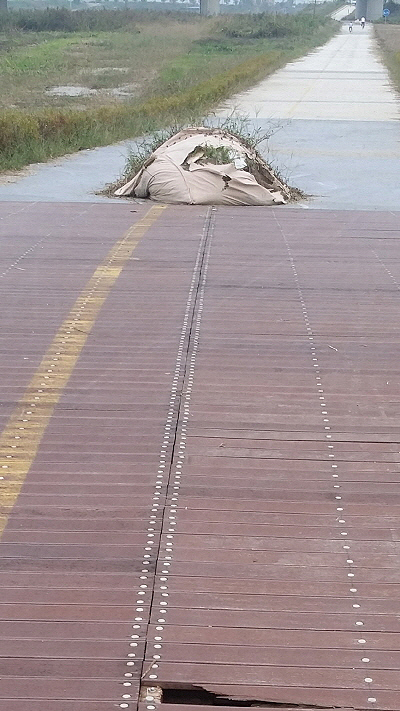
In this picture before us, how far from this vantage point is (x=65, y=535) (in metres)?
4.37

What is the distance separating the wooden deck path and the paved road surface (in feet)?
0.03

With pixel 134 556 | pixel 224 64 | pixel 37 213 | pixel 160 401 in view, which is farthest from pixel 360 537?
pixel 224 64

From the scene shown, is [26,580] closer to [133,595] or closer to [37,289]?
[133,595]

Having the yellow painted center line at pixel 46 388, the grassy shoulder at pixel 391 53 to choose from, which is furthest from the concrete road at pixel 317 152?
the yellow painted center line at pixel 46 388

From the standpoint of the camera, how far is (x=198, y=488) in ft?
15.8

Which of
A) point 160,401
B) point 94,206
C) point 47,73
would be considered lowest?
point 47,73

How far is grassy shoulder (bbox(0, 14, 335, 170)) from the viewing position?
18.0 metres

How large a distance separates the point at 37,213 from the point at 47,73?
3191 cm

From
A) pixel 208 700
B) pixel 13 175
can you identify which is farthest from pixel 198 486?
pixel 13 175

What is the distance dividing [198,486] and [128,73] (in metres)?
38.2

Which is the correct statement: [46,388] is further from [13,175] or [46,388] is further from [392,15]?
[392,15]

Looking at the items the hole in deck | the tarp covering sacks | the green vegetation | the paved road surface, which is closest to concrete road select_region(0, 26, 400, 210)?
the tarp covering sacks

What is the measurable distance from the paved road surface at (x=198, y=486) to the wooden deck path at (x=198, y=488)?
1cm

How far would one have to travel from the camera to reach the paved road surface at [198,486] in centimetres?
355
